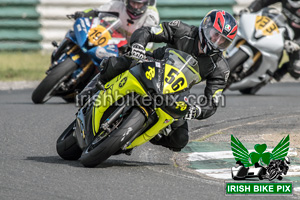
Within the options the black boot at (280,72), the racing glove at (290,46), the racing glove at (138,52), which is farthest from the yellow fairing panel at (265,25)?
the racing glove at (138,52)

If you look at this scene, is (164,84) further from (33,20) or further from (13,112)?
(33,20)

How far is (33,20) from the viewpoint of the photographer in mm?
15930

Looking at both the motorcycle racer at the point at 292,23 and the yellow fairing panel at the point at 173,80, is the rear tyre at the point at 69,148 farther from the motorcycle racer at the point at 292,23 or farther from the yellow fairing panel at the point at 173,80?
the motorcycle racer at the point at 292,23

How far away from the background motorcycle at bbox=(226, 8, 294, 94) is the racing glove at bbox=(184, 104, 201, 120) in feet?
18.6

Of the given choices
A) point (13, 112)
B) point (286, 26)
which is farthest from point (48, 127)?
point (286, 26)

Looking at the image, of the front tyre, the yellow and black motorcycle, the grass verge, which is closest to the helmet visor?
the yellow and black motorcycle

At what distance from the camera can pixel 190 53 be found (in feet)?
22.5

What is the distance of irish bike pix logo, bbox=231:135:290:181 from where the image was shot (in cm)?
610

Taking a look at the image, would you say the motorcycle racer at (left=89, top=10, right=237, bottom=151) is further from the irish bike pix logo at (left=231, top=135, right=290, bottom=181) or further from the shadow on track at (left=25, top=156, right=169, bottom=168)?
the irish bike pix logo at (left=231, top=135, right=290, bottom=181)

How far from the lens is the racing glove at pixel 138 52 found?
258 inches

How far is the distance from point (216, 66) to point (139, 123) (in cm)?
119

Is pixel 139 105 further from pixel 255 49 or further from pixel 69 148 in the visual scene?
pixel 255 49

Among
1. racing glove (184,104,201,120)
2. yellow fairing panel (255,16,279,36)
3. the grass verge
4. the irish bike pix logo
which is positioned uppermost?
racing glove (184,104,201,120)

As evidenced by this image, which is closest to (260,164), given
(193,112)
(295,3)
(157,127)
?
(193,112)
